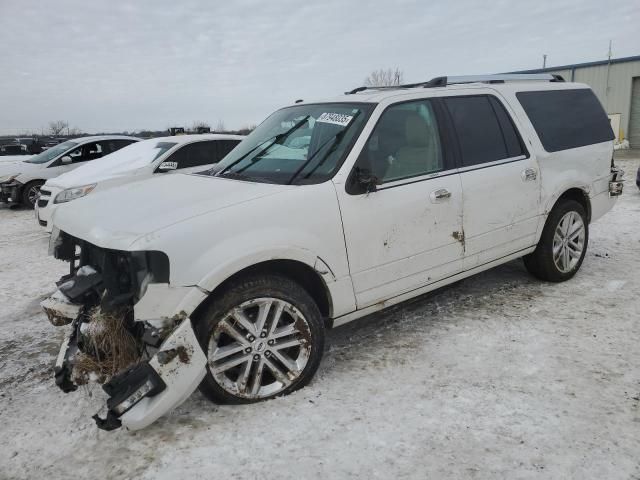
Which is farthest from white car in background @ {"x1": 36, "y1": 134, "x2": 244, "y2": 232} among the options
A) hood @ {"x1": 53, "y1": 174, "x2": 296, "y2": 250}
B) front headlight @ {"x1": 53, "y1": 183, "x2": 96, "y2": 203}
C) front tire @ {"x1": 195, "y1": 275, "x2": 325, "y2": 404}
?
front tire @ {"x1": 195, "y1": 275, "x2": 325, "y2": 404}

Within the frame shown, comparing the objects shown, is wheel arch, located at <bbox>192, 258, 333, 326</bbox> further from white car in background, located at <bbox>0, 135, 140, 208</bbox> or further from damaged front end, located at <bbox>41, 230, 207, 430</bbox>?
white car in background, located at <bbox>0, 135, 140, 208</bbox>

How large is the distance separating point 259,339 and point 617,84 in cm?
2698

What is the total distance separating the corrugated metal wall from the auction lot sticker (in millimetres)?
24917

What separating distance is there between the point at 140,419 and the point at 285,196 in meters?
1.46

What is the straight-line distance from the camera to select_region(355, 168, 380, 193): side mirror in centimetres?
330

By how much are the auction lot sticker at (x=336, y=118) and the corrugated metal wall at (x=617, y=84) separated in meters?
24.9

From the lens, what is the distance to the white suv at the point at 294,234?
271cm

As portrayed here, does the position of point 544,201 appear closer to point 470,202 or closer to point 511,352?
point 470,202

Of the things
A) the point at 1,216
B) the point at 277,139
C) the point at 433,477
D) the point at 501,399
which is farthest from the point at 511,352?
the point at 1,216

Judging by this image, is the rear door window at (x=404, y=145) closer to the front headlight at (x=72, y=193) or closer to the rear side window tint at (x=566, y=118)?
the rear side window tint at (x=566, y=118)

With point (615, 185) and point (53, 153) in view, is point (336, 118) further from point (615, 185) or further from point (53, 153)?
point (53, 153)

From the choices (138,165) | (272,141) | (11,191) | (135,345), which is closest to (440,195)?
(272,141)

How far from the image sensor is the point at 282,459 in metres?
2.60

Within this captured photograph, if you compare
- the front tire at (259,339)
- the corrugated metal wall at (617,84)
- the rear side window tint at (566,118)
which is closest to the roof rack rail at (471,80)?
the rear side window tint at (566,118)
